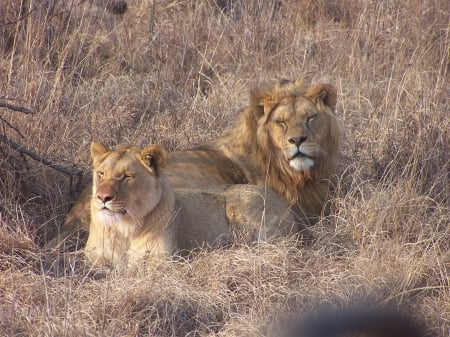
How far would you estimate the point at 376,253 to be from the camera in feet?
15.0

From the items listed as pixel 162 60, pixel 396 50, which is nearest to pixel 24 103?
pixel 162 60

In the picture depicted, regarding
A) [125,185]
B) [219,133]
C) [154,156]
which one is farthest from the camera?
[219,133]

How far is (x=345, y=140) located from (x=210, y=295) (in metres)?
2.69

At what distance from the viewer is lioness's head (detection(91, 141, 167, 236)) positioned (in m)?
4.32

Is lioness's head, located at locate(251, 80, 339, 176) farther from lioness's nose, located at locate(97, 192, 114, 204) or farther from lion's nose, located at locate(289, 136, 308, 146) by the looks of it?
lioness's nose, located at locate(97, 192, 114, 204)

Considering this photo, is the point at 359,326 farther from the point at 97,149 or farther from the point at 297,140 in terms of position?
the point at 297,140

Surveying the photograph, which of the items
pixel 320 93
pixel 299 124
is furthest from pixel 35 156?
pixel 320 93

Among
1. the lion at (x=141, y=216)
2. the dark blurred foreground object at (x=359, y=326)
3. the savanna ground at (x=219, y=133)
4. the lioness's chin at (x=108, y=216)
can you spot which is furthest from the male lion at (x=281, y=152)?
the dark blurred foreground object at (x=359, y=326)

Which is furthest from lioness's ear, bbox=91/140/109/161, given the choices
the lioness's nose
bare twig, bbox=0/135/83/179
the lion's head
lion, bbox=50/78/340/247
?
the lion's head

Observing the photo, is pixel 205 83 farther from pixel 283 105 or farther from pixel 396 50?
pixel 283 105

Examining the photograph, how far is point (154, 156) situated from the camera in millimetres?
4555

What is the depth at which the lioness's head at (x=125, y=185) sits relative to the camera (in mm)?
4316

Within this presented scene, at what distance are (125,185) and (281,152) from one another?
137cm

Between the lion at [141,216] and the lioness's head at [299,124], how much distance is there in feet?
1.91
